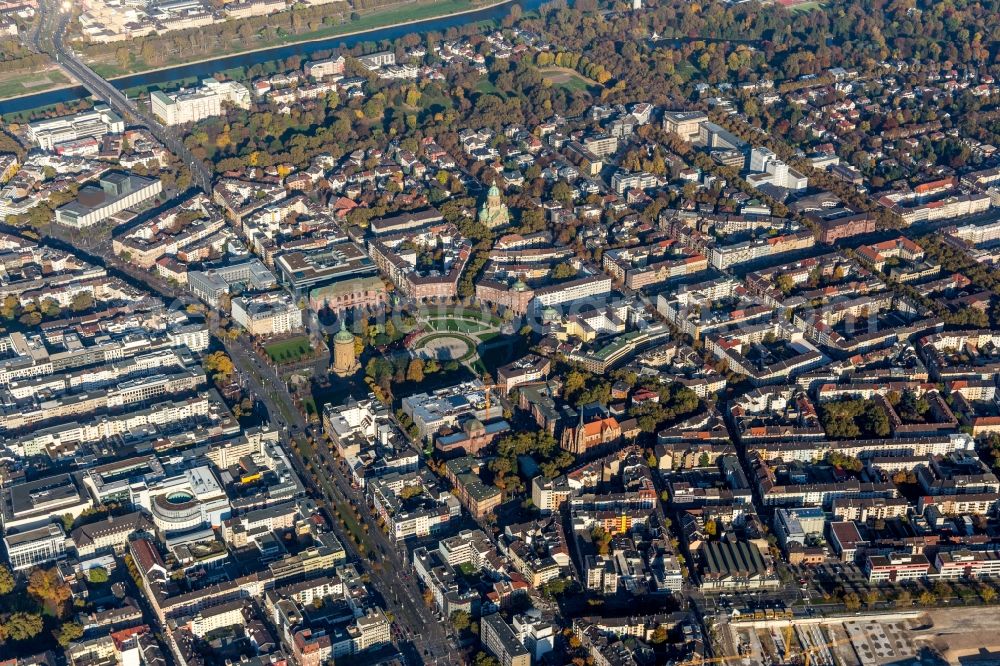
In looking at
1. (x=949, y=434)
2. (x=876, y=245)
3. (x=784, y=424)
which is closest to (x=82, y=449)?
(x=784, y=424)

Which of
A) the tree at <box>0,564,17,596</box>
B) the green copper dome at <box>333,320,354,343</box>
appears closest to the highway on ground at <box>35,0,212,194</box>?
the green copper dome at <box>333,320,354,343</box>

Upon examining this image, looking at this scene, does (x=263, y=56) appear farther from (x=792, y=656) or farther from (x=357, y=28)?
(x=792, y=656)

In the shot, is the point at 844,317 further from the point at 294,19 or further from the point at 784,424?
the point at 294,19

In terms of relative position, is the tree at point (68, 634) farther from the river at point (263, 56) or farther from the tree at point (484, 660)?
the river at point (263, 56)

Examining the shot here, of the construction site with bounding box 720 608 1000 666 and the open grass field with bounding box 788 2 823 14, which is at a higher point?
the construction site with bounding box 720 608 1000 666

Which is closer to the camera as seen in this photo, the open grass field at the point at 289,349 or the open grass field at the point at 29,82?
the open grass field at the point at 289,349

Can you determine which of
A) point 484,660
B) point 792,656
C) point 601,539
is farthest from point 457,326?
point 792,656

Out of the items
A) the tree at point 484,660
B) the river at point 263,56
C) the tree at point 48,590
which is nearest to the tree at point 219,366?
the tree at point 48,590

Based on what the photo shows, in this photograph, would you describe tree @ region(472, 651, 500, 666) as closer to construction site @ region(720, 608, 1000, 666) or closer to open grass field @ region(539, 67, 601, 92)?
construction site @ region(720, 608, 1000, 666)
